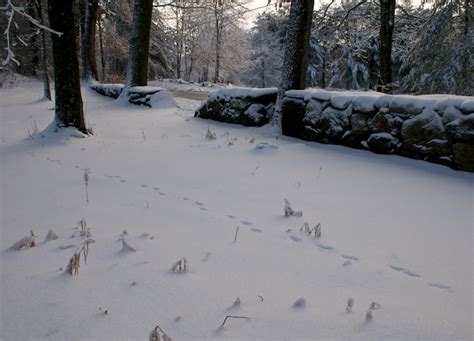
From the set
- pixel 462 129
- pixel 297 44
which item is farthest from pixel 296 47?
pixel 462 129

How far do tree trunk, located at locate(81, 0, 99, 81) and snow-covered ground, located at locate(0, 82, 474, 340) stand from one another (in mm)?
11296

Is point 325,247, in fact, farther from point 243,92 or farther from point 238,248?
point 243,92

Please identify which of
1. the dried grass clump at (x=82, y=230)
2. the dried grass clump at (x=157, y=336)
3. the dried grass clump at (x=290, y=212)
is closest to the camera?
the dried grass clump at (x=157, y=336)

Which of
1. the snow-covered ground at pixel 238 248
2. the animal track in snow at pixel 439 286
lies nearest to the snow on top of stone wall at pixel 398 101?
the snow-covered ground at pixel 238 248

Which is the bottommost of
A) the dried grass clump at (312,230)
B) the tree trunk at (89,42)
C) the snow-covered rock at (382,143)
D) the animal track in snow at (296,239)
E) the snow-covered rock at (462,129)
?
the animal track in snow at (296,239)

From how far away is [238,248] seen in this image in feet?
6.77

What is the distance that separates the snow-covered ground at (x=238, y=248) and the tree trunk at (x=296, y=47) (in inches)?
89.2

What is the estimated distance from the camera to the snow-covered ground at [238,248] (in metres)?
1.42

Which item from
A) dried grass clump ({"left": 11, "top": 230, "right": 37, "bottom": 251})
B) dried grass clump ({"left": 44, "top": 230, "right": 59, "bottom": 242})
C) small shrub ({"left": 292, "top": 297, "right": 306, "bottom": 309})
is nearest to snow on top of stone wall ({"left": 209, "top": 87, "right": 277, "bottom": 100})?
dried grass clump ({"left": 44, "top": 230, "right": 59, "bottom": 242})

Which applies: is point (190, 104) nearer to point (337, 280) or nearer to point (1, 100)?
point (1, 100)

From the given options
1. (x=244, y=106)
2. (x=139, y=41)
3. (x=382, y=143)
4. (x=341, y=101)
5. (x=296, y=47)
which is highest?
(x=139, y=41)

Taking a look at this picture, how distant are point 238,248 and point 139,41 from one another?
934 centimetres

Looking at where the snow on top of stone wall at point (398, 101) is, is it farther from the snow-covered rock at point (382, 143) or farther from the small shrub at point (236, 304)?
the small shrub at point (236, 304)

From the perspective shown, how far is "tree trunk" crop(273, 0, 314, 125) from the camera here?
6.02 metres
